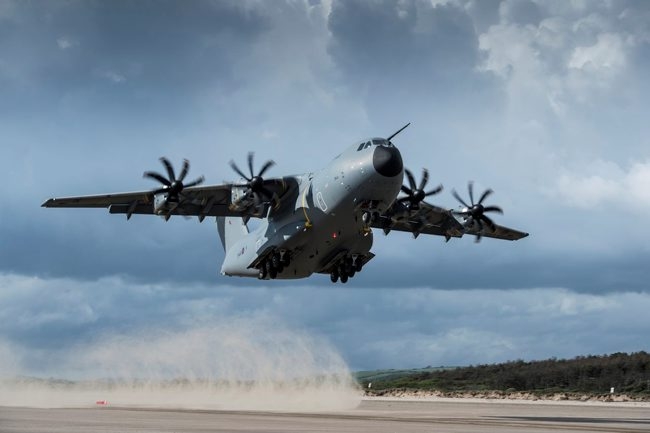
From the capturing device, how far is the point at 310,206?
37.0 m

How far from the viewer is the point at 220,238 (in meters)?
48.3

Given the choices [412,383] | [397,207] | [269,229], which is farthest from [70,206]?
[412,383]

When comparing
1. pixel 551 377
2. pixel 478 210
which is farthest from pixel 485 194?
pixel 551 377

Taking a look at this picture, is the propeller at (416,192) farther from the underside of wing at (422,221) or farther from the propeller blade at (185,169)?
the propeller blade at (185,169)

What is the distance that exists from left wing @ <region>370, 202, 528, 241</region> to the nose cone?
7.36 metres

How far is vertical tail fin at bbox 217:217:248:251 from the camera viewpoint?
45.2m

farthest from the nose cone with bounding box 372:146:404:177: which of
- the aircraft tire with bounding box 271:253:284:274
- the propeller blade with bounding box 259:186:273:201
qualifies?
the aircraft tire with bounding box 271:253:284:274

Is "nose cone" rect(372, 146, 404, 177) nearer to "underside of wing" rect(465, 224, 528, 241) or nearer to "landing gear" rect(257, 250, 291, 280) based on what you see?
"landing gear" rect(257, 250, 291, 280)

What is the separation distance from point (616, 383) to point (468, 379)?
13.3 metres

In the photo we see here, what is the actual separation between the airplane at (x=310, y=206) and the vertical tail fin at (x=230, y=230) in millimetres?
1135

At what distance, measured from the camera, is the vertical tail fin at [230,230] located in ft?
148

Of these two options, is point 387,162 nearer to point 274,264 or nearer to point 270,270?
point 274,264

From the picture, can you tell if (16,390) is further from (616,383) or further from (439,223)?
(616,383)

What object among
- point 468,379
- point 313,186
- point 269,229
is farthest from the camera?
point 468,379
